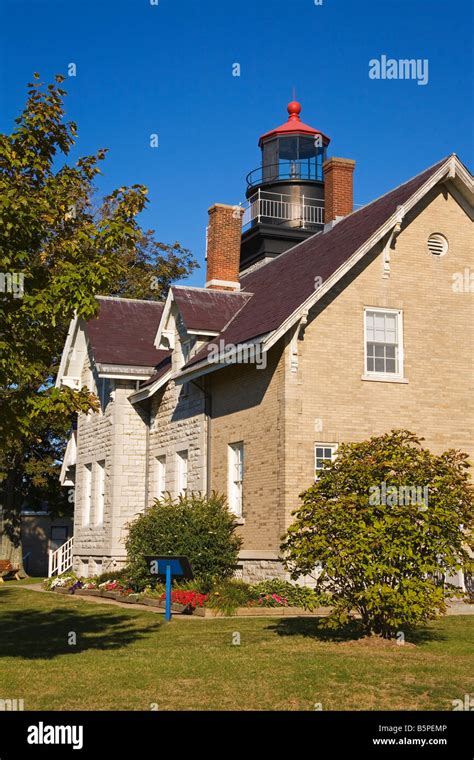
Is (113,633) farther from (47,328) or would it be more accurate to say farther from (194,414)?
(194,414)

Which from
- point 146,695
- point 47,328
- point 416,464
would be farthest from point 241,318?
point 146,695

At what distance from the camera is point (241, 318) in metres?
23.3

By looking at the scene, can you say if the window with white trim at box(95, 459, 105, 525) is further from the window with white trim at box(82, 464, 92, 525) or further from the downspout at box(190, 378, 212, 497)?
the downspout at box(190, 378, 212, 497)

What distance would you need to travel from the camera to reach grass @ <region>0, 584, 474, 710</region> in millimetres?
9469

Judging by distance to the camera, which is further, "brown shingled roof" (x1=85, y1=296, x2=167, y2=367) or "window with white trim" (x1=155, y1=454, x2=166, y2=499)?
"brown shingled roof" (x1=85, y1=296, x2=167, y2=367)

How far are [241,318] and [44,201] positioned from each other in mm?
12356

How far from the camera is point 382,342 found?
21.1 m

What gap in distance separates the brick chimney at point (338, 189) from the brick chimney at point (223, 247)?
118 inches

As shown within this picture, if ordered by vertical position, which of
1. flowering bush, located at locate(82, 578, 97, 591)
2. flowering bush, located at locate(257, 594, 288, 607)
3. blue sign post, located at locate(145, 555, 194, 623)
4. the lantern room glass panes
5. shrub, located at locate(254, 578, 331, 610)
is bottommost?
flowering bush, located at locate(82, 578, 97, 591)

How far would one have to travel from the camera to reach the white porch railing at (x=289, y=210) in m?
34.1

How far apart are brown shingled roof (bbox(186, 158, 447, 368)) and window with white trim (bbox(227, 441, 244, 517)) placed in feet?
8.00

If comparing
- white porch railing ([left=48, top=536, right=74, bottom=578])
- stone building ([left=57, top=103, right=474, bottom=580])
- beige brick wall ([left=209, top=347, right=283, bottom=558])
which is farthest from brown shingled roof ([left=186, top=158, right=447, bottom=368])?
white porch railing ([left=48, top=536, right=74, bottom=578])

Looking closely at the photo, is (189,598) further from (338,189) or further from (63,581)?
(338,189)

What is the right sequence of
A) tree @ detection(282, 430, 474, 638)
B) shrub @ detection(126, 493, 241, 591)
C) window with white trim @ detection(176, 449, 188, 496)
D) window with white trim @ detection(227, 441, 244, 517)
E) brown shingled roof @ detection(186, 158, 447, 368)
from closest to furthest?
1. tree @ detection(282, 430, 474, 638)
2. brown shingled roof @ detection(186, 158, 447, 368)
3. shrub @ detection(126, 493, 241, 591)
4. window with white trim @ detection(227, 441, 244, 517)
5. window with white trim @ detection(176, 449, 188, 496)
